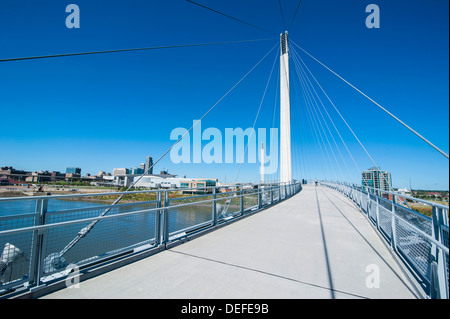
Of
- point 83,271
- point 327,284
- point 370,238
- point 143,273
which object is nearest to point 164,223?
point 143,273

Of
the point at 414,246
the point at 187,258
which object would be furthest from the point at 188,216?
the point at 414,246

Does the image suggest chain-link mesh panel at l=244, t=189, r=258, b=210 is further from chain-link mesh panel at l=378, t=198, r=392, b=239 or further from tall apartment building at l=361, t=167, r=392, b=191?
tall apartment building at l=361, t=167, r=392, b=191

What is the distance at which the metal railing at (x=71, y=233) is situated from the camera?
2.49 m

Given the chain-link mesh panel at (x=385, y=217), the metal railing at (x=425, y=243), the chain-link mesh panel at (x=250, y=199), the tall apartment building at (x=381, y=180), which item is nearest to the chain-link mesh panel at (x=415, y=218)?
the metal railing at (x=425, y=243)

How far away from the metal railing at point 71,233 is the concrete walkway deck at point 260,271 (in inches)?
14.5

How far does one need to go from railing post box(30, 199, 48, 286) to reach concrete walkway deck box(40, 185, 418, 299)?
32 cm

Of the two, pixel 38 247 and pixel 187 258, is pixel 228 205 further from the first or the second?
pixel 38 247

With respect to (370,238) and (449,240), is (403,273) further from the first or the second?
(370,238)

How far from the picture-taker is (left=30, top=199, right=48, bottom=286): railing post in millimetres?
2506

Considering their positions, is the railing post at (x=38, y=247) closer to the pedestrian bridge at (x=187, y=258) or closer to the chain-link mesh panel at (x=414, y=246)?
the pedestrian bridge at (x=187, y=258)

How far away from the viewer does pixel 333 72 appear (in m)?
9.62

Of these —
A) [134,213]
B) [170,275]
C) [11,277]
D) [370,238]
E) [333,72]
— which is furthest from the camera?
[333,72]

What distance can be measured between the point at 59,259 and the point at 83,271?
340mm
